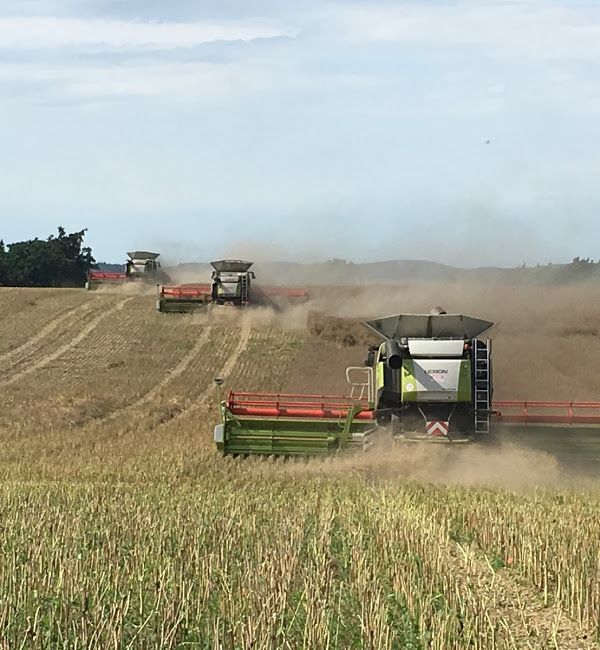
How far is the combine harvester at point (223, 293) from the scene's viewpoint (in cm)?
3869

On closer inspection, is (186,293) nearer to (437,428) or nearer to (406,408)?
(406,408)

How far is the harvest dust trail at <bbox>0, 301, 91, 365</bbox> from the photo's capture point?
33.4 m

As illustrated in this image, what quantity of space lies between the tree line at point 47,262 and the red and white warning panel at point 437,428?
220 ft

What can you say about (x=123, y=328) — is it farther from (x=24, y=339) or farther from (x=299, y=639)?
(x=299, y=639)

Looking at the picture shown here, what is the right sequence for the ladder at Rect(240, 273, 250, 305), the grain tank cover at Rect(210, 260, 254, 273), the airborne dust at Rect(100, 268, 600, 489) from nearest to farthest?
the airborne dust at Rect(100, 268, 600, 489)
the ladder at Rect(240, 273, 250, 305)
the grain tank cover at Rect(210, 260, 254, 273)

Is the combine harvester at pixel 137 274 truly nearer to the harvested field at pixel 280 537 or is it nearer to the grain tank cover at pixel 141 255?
the grain tank cover at pixel 141 255

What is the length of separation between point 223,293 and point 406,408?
79.3 ft

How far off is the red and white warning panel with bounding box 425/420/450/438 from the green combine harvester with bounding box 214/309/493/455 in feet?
0.05

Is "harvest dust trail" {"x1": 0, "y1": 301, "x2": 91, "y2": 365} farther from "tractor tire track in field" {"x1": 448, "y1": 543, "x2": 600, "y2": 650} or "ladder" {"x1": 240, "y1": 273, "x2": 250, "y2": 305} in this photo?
"tractor tire track in field" {"x1": 448, "y1": 543, "x2": 600, "y2": 650}

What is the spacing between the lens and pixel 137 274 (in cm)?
4800

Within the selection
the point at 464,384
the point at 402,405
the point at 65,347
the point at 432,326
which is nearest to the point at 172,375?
the point at 65,347

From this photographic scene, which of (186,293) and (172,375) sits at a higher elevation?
(186,293)

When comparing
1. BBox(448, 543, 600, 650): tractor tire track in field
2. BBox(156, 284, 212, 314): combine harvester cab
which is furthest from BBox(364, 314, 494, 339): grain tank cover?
BBox(156, 284, 212, 314): combine harvester cab

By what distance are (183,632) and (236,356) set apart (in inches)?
1068
